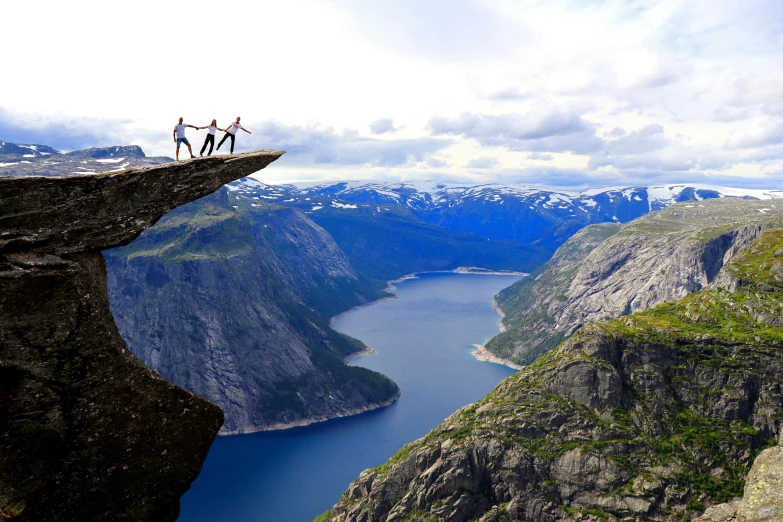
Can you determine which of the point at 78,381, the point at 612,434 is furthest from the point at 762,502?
the point at 78,381

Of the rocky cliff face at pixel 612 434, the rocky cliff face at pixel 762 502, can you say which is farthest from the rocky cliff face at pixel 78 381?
the rocky cliff face at pixel 612 434

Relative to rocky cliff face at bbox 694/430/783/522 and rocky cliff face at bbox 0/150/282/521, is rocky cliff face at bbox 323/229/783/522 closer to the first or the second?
rocky cliff face at bbox 694/430/783/522

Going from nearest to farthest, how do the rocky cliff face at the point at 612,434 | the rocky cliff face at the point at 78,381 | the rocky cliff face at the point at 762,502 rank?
1. the rocky cliff face at the point at 78,381
2. the rocky cliff face at the point at 762,502
3. the rocky cliff face at the point at 612,434

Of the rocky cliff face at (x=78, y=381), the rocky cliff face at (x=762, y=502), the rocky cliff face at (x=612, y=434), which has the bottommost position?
the rocky cliff face at (x=612, y=434)

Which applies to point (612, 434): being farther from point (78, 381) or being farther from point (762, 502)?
point (78, 381)

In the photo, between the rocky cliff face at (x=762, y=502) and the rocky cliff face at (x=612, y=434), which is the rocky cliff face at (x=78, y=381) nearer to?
the rocky cliff face at (x=762, y=502)
